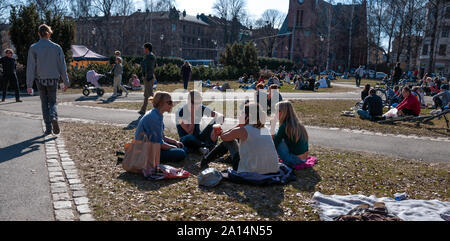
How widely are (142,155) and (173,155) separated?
0.81 m

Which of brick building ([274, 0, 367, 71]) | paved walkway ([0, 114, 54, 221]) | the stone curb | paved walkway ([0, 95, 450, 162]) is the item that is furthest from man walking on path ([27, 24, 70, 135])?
brick building ([274, 0, 367, 71])

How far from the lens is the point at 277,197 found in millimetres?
5242

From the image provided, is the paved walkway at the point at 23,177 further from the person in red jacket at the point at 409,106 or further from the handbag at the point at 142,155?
the person in red jacket at the point at 409,106

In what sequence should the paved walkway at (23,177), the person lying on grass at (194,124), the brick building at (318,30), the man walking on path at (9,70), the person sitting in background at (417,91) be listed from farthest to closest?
the brick building at (318,30)
the person sitting in background at (417,91)
the man walking on path at (9,70)
the person lying on grass at (194,124)
the paved walkway at (23,177)

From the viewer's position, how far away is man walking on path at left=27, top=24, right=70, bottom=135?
7923 millimetres

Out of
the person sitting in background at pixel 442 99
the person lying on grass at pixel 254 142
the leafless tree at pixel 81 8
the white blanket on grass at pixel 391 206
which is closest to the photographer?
the white blanket on grass at pixel 391 206

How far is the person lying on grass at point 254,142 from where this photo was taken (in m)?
5.41

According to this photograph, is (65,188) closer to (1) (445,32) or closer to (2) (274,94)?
(2) (274,94)

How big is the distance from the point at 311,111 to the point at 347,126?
11.4 feet

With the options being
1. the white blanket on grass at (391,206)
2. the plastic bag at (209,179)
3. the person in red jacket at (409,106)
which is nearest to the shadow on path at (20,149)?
the plastic bag at (209,179)

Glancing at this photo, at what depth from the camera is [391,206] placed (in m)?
4.83

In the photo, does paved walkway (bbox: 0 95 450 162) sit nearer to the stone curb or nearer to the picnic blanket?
the stone curb

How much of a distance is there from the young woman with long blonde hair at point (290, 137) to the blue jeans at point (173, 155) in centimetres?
174
